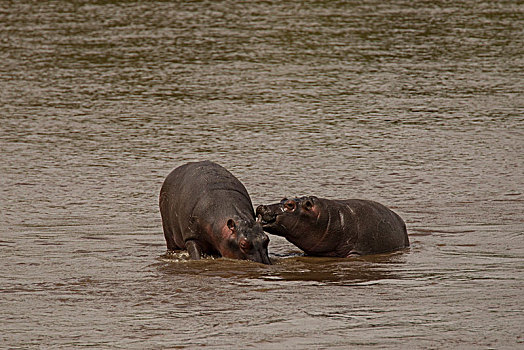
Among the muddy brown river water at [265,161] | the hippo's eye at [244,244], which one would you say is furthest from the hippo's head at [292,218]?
the hippo's eye at [244,244]

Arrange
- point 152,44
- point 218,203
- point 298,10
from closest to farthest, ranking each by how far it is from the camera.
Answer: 1. point 218,203
2. point 152,44
3. point 298,10

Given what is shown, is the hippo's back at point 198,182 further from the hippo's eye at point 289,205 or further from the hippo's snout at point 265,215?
the hippo's eye at point 289,205

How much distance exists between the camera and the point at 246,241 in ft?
28.0

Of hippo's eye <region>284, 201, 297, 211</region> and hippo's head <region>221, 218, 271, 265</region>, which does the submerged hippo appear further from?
hippo's head <region>221, 218, 271, 265</region>

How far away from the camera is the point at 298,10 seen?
86.2 feet

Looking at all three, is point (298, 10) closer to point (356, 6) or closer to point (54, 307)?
point (356, 6)

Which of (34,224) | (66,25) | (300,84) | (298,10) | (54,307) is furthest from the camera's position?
(298,10)

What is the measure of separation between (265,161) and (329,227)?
383 cm

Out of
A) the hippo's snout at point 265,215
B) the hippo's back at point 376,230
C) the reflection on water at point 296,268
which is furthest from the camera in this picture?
the hippo's back at point 376,230

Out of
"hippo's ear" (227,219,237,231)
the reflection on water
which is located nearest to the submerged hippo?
the reflection on water

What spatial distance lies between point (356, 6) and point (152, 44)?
697 centimetres

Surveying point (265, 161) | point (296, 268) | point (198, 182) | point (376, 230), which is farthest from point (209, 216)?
point (265, 161)

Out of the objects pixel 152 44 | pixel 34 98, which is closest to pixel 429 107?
pixel 34 98

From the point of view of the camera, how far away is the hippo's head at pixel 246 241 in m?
8.55
